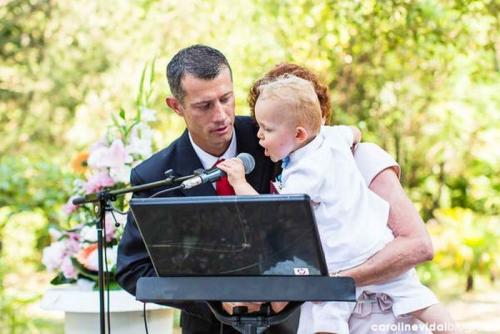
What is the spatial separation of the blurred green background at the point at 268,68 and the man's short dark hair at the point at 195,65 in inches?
72.4

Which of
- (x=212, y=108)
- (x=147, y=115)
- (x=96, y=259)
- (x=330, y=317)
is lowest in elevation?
(x=330, y=317)

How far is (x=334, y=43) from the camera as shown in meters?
7.43

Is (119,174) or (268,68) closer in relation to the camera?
(119,174)

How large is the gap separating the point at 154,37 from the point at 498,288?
5.01 metres

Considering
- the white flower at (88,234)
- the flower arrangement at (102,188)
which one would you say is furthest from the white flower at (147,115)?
the white flower at (88,234)

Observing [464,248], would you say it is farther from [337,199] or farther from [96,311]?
[337,199]

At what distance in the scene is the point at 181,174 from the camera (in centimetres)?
334

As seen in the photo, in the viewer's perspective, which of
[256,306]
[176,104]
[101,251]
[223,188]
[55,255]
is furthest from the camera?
[55,255]

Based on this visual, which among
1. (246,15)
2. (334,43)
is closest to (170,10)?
(246,15)

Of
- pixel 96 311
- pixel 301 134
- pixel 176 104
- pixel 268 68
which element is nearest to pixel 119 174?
pixel 96 311

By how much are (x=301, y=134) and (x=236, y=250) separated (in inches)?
22.2

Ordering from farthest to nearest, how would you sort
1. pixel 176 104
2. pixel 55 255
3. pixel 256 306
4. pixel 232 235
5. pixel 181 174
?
pixel 55 255
pixel 176 104
pixel 181 174
pixel 256 306
pixel 232 235

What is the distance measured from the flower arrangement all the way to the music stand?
1.84 meters

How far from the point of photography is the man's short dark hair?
3.34 meters
